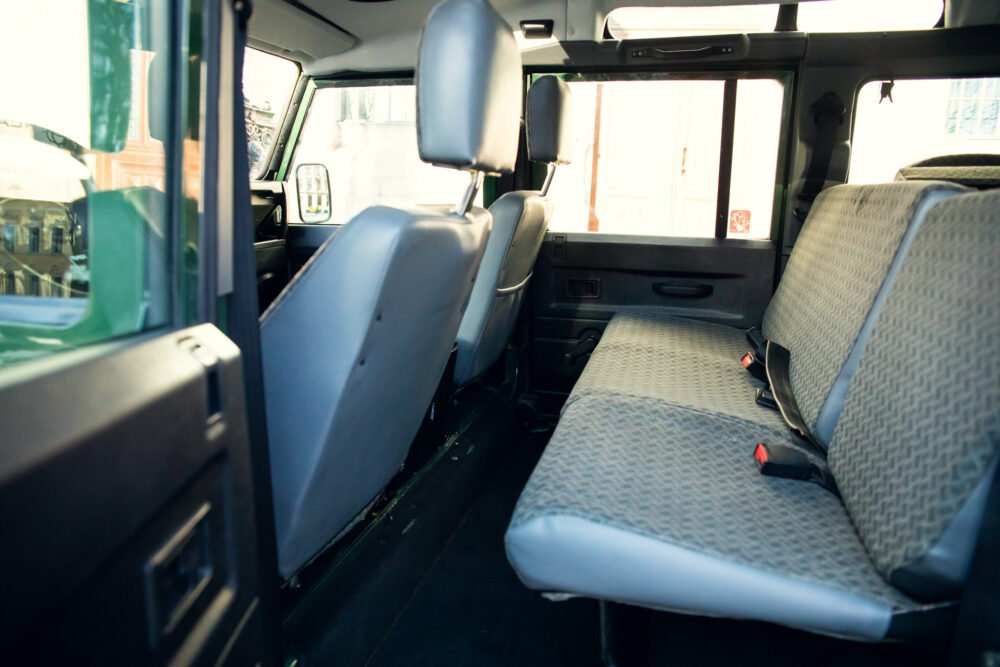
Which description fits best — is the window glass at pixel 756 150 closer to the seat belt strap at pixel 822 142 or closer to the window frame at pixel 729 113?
the window frame at pixel 729 113

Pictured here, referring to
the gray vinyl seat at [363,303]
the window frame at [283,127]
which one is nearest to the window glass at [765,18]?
the window frame at [283,127]

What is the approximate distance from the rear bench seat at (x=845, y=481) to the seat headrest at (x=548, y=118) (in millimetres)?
1266

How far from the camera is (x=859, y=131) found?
2854 mm

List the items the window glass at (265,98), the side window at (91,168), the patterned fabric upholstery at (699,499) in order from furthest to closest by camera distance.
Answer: the window glass at (265,98) < the patterned fabric upholstery at (699,499) < the side window at (91,168)

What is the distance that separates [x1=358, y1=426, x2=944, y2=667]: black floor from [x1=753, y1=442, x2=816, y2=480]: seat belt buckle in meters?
0.34

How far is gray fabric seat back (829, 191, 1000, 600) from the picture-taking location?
1060mm

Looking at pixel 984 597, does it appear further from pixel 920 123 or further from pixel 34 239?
pixel 920 123

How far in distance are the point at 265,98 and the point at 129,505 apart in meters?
2.88

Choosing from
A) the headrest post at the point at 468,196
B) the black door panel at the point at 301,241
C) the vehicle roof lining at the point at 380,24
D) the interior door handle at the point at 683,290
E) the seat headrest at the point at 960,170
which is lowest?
the interior door handle at the point at 683,290

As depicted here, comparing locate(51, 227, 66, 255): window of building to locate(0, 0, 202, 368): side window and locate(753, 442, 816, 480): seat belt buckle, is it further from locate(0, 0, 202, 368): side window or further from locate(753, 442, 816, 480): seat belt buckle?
locate(753, 442, 816, 480): seat belt buckle

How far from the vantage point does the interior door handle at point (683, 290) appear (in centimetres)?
315

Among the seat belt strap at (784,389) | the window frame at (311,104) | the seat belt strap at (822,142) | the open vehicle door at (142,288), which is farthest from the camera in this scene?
the window frame at (311,104)

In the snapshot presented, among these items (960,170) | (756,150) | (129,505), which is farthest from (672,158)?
(129,505)

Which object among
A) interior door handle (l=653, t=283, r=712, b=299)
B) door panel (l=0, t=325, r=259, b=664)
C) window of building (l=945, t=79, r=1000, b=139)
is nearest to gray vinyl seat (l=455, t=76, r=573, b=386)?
interior door handle (l=653, t=283, r=712, b=299)
